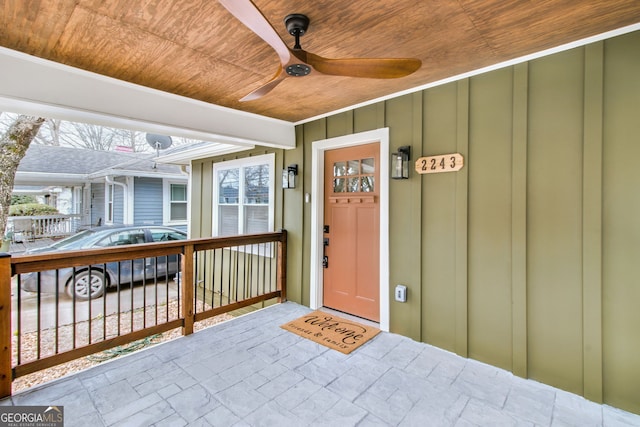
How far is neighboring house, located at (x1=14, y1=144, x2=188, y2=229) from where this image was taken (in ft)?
29.7

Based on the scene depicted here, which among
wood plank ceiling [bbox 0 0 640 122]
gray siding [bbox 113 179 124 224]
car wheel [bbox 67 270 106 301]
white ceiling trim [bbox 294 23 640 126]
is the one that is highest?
white ceiling trim [bbox 294 23 640 126]

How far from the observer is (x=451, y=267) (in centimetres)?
286

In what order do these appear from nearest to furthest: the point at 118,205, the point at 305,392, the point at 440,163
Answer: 1. the point at 305,392
2. the point at 440,163
3. the point at 118,205

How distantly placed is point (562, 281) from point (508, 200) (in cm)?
74

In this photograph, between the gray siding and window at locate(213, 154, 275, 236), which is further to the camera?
the gray siding

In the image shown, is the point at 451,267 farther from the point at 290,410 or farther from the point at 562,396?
the point at 290,410

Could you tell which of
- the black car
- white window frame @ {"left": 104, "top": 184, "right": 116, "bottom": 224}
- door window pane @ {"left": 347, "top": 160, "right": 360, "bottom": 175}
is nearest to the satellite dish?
the black car

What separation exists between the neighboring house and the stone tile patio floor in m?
7.63

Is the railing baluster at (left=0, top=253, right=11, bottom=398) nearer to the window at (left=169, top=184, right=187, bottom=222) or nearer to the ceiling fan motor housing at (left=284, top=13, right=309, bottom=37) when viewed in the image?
the ceiling fan motor housing at (left=284, top=13, right=309, bottom=37)

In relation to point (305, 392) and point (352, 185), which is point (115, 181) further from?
point (305, 392)

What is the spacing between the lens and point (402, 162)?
310cm

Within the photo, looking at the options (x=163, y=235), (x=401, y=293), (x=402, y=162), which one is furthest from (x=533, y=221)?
(x=163, y=235)

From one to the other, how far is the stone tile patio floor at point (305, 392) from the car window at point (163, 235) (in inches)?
170

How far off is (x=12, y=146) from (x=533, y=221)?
23.3 feet
